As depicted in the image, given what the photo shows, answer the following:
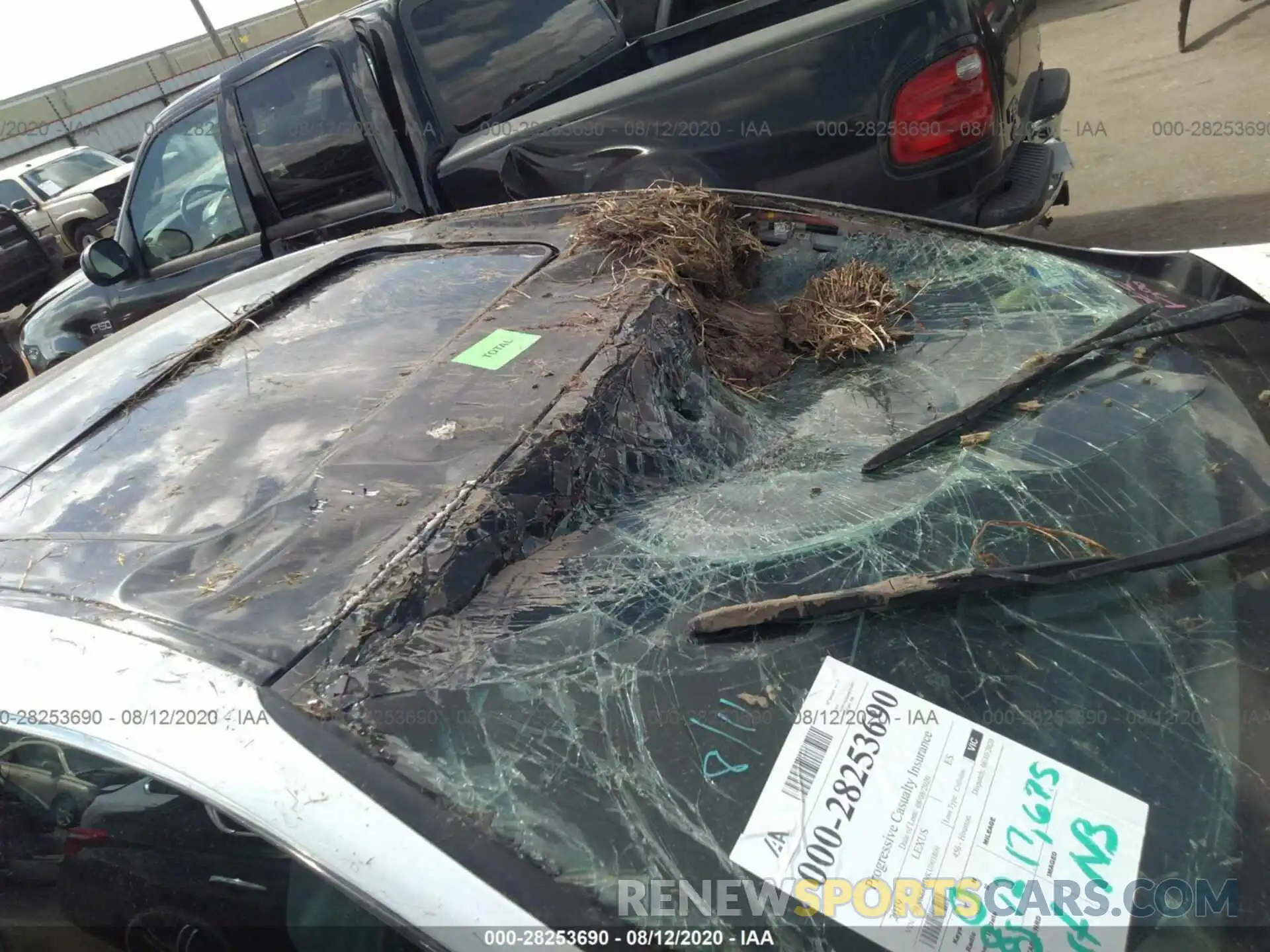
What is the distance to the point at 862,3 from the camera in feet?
9.60

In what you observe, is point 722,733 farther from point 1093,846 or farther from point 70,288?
point 70,288

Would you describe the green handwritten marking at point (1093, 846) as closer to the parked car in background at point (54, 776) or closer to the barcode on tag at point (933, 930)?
the barcode on tag at point (933, 930)

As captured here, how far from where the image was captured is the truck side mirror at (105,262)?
14.1 feet

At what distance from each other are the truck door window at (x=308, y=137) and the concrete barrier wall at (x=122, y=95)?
21934mm

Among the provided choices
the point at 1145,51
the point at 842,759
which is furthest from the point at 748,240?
the point at 1145,51

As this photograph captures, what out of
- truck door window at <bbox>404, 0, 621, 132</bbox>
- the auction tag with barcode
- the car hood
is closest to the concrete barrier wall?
the car hood

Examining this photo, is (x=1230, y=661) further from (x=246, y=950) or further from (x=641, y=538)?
(x=246, y=950)

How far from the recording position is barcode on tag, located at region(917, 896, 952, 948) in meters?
0.94

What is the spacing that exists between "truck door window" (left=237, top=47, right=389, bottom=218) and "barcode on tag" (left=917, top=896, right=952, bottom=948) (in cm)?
370

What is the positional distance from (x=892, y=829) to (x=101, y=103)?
3430 centimetres

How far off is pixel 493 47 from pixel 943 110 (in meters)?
2.09

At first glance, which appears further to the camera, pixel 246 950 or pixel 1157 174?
pixel 1157 174

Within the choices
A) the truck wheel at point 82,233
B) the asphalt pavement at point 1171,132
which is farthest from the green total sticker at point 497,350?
the truck wheel at point 82,233

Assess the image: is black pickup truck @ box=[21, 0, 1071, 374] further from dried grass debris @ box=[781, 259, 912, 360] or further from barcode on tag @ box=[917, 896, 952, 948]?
barcode on tag @ box=[917, 896, 952, 948]
